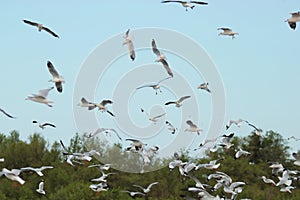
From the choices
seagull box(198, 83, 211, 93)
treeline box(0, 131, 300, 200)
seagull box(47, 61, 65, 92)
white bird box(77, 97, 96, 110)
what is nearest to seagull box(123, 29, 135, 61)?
seagull box(47, 61, 65, 92)

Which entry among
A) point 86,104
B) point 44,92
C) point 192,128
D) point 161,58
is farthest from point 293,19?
point 192,128

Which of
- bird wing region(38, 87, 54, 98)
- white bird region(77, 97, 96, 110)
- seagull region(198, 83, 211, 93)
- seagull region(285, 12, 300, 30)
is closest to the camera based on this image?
seagull region(285, 12, 300, 30)

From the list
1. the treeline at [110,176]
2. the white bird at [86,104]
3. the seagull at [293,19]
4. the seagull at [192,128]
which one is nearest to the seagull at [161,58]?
the white bird at [86,104]

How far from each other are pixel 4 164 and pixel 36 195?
9.82m

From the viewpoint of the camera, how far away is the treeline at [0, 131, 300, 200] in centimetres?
2622

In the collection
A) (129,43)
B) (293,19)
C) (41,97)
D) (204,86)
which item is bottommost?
(41,97)

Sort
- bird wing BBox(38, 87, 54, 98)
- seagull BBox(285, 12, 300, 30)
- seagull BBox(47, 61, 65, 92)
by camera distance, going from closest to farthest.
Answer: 1. seagull BBox(47, 61, 65, 92)
2. seagull BBox(285, 12, 300, 30)
3. bird wing BBox(38, 87, 54, 98)

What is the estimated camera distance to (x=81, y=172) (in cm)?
3341

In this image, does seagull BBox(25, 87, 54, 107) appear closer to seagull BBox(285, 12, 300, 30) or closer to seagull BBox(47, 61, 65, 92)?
seagull BBox(47, 61, 65, 92)

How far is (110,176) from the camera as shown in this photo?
34562 mm

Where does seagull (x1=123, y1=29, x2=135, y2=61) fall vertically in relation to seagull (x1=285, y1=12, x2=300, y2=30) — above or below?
below

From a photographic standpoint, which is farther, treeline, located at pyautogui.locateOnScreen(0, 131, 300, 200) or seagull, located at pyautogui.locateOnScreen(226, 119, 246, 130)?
treeline, located at pyautogui.locateOnScreen(0, 131, 300, 200)

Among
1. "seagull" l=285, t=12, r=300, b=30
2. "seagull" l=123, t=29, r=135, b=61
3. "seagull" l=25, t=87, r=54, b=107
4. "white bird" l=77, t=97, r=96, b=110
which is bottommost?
"seagull" l=25, t=87, r=54, b=107

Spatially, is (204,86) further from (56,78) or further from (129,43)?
(56,78)
